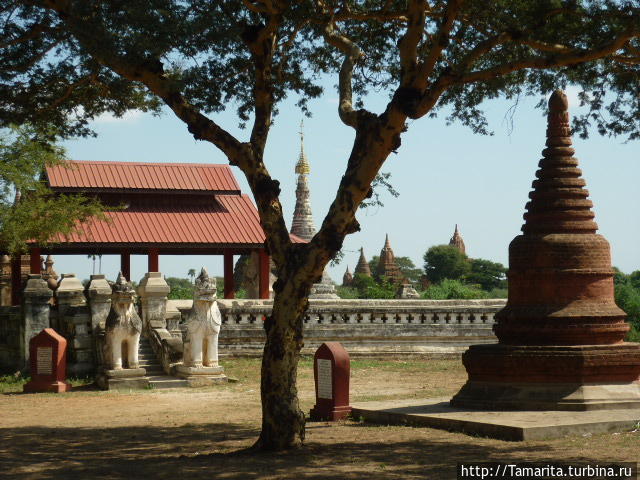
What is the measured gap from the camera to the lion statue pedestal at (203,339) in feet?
63.6

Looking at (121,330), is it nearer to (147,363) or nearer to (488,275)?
(147,363)

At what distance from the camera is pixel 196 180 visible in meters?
29.9

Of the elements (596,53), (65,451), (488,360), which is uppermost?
(596,53)

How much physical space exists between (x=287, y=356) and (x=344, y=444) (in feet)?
4.84

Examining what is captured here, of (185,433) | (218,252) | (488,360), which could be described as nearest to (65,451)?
(185,433)

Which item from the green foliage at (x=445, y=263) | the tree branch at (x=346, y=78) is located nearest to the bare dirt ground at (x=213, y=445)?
the tree branch at (x=346, y=78)

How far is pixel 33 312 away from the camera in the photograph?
20859 mm

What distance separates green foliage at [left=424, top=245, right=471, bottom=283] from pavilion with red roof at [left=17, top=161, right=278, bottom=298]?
53708 mm

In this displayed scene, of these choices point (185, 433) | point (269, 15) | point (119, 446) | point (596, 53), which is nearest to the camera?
point (596, 53)

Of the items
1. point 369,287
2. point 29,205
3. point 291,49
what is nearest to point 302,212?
point 369,287

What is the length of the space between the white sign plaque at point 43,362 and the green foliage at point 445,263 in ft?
216

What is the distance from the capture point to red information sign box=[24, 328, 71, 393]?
729 inches

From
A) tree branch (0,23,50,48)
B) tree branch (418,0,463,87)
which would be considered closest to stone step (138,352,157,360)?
tree branch (0,23,50,48)

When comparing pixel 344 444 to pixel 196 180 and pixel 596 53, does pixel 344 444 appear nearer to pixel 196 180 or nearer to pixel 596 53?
pixel 596 53
